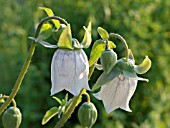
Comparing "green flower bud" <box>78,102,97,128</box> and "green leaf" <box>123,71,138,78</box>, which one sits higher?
"green leaf" <box>123,71,138,78</box>

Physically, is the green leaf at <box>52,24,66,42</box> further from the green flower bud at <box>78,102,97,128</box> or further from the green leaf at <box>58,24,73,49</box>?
the green flower bud at <box>78,102,97,128</box>

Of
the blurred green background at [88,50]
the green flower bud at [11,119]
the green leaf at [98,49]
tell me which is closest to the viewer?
the green leaf at [98,49]

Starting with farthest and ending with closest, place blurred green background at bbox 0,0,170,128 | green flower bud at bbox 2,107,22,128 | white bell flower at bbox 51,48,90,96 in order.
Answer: blurred green background at bbox 0,0,170,128 < green flower bud at bbox 2,107,22,128 < white bell flower at bbox 51,48,90,96

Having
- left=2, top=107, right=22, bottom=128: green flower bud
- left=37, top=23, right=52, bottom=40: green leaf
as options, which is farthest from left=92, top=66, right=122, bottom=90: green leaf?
left=2, top=107, right=22, bottom=128: green flower bud

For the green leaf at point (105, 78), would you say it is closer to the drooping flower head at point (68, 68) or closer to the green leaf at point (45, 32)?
the drooping flower head at point (68, 68)

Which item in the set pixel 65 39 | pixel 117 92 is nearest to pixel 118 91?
pixel 117 92

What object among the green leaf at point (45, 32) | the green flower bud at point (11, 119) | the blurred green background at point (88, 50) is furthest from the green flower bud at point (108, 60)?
the blurred green background at point (88, 50)

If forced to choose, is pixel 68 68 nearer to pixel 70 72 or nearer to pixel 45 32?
pixel 70 72

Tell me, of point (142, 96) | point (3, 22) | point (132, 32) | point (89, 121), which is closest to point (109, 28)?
point (132, 32)
